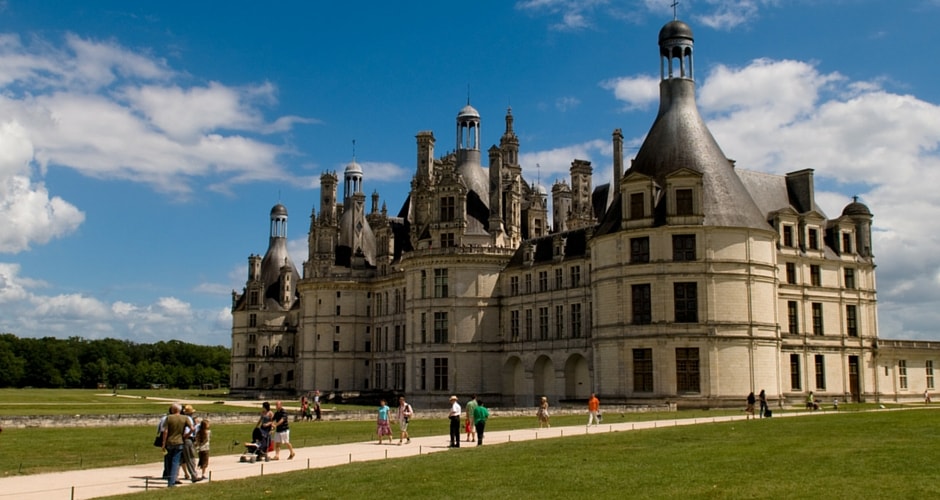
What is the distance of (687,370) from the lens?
4875cm

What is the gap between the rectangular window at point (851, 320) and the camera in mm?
57406

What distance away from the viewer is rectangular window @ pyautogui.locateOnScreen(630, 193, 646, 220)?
50.4m

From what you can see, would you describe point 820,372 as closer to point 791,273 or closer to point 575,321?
point 791,273

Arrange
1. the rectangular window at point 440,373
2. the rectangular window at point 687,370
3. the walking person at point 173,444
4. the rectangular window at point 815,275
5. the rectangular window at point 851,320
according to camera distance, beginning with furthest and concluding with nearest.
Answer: the rectangular window at point 440,373 < the rectangular window at point 851,320 < the rectangular window at point 815,275 < the rectangular window at point 687,370 < the walking person at point 173,444

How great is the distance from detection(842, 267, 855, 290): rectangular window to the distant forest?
370 feet

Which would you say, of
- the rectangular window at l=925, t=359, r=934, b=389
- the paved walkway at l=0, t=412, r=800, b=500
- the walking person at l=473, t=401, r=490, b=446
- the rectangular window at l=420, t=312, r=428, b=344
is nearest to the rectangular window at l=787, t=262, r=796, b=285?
the rectangular window at l=925, t=359, r=934, b=389

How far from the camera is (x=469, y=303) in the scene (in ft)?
221

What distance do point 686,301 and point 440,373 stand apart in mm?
23500

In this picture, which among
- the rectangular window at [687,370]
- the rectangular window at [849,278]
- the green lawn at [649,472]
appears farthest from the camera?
the rectangular window at [849,278]

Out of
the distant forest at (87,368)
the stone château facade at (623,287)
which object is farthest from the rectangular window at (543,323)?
the distant forest at (87,368)

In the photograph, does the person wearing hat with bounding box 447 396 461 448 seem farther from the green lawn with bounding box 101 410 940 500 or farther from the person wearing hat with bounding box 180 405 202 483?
the person wearing hat with bounding box 180 405 202 483

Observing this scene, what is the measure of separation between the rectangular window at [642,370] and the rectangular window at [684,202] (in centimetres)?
753

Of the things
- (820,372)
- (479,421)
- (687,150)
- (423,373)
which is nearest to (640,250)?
(687,150)

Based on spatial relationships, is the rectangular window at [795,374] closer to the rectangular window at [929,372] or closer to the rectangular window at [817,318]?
the rectangular window at [817,318]
